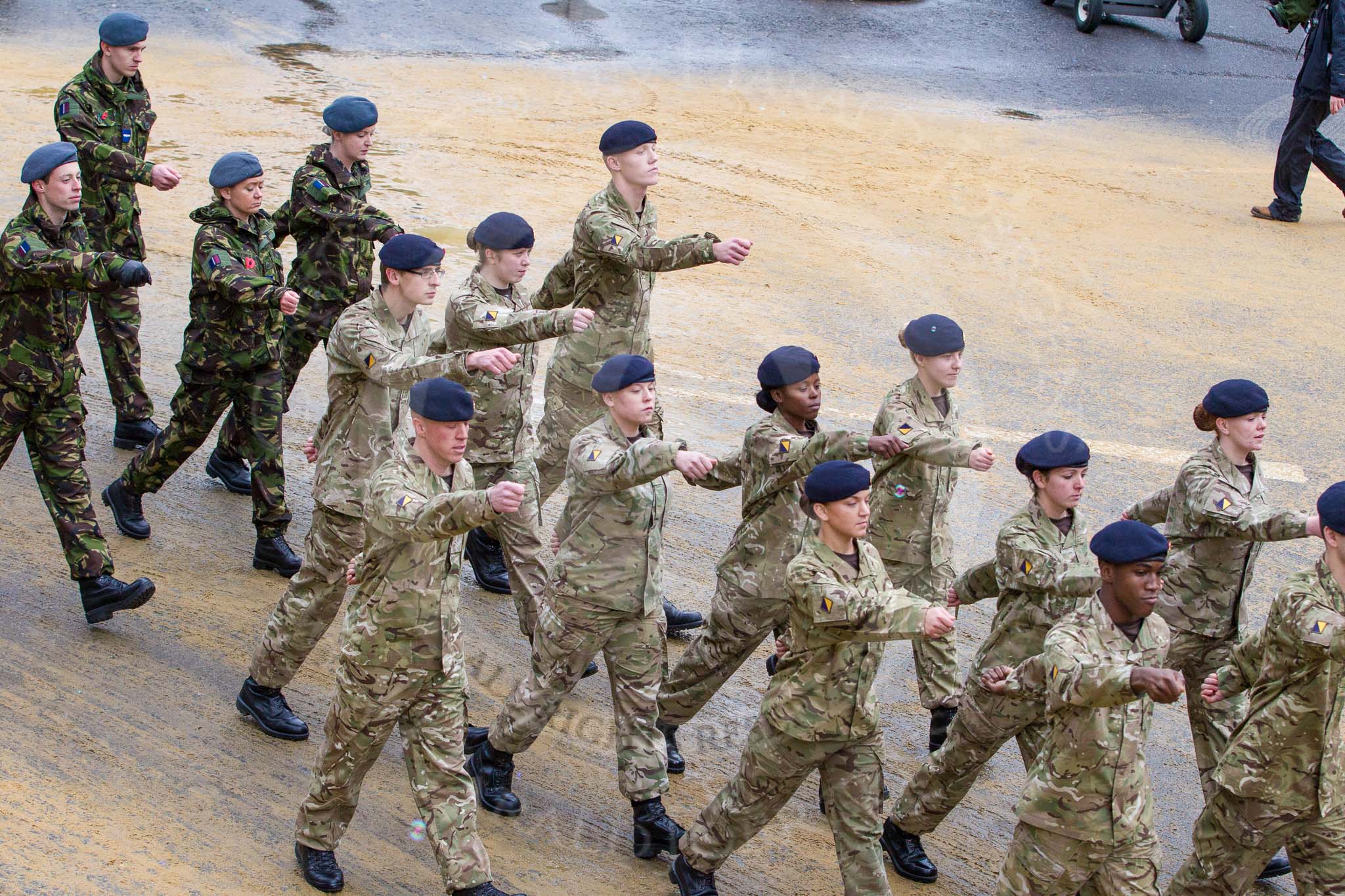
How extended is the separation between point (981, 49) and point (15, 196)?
1418cm

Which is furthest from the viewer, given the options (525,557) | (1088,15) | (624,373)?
(1088,15)

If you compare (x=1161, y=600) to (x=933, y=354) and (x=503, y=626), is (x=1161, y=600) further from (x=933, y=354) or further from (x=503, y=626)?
(x=503, y=626)

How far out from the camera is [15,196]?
12148 millimetres

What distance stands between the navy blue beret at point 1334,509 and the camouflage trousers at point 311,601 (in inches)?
159

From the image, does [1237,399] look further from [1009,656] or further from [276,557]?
[276,557]

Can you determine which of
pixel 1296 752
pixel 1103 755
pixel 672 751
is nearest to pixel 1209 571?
pixel 1296 752

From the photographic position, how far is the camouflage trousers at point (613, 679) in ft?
19.3

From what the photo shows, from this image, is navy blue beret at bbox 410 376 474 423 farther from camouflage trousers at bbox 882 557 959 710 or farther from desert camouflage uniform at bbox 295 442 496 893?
camouflage trousers at bbox 882 557 959 710

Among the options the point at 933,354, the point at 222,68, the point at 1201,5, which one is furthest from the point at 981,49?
the point at 933,354

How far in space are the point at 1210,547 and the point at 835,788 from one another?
2268 mm

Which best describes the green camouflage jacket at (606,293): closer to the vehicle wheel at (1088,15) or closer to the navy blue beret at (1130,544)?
the navy blue beret at (1130,544)

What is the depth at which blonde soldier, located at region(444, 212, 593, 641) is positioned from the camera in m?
6.98

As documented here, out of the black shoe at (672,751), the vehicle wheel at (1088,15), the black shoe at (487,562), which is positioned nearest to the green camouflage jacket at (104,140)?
the black shoe at (487,562)

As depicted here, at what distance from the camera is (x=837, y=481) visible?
5.17 metres
